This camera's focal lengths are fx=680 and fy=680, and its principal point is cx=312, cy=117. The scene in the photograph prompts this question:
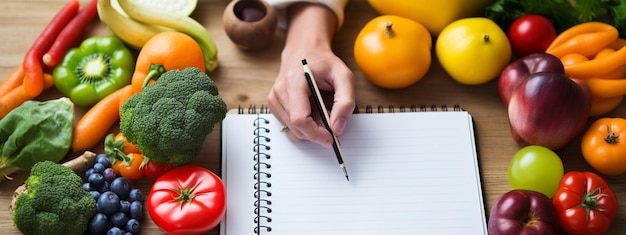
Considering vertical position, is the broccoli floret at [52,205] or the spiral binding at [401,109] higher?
the spiral binding at [401,109]

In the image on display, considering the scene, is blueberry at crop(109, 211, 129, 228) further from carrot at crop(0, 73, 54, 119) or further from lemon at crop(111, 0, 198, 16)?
lemon at crop(111, 0, 198, 16)

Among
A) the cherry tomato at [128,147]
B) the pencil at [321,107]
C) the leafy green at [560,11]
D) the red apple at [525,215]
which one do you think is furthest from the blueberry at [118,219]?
the leafy green at [560,11]

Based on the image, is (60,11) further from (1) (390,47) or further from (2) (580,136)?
(2) (580,136)

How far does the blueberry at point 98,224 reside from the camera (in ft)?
3.26

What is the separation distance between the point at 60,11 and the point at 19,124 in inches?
10.0

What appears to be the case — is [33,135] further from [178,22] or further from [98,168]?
[178,22]

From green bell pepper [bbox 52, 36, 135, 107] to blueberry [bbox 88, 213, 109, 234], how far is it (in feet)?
0.73

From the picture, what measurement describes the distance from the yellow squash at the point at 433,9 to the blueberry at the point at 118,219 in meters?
0.56

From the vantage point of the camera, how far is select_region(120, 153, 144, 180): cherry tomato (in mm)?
1045

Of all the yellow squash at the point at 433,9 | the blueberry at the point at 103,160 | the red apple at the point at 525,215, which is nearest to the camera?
the red apple at the point at 525,215

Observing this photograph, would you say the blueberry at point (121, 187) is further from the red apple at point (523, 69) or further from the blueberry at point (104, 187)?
the red apple at point (523, 69)

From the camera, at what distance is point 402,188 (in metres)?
1.06

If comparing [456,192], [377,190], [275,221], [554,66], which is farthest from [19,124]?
[554,66]

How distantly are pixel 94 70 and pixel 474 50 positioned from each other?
2.06ft
